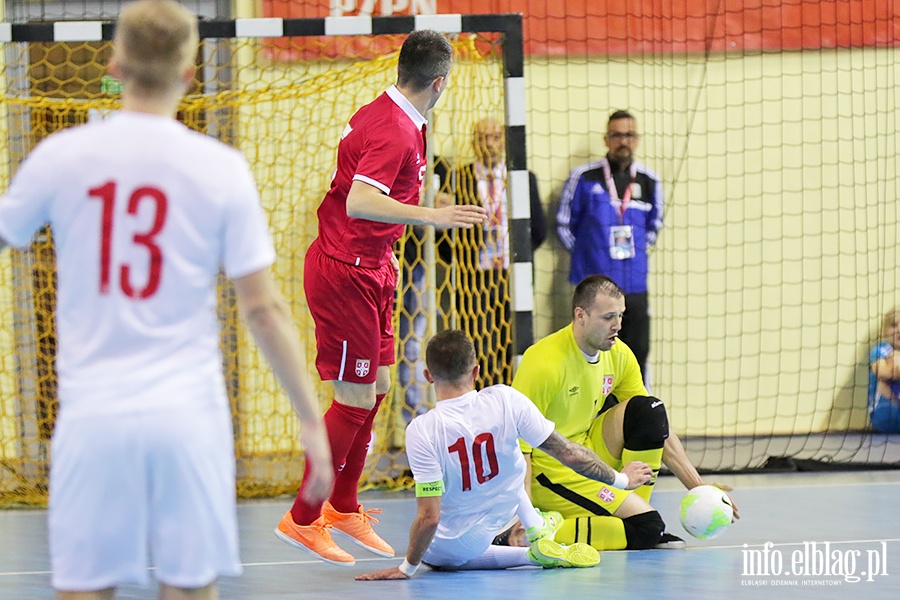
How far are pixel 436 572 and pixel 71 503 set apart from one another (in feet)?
8.66

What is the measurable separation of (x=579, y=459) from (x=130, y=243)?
2.48m

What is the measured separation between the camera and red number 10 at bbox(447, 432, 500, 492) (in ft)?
14.0

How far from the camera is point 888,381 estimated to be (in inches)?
314

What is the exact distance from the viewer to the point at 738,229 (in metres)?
8.45

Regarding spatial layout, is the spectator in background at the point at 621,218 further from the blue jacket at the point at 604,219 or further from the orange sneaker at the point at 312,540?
the orange sneaker at the point at 312,540

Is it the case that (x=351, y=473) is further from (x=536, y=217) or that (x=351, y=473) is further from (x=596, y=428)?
(x=536, y=217)

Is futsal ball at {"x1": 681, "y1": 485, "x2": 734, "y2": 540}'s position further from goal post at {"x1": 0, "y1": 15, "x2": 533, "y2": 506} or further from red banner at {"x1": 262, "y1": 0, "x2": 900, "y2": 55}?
red banner at {"x1": 262, "y1": 0, "x2": 900, "y2": 55}


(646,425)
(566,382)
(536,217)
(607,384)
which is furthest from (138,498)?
(536,217)

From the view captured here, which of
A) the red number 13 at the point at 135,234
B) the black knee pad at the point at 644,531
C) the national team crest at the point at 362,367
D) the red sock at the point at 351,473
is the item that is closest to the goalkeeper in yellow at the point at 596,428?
the black knee pad at the point at 644,531

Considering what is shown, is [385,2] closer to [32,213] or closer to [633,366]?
[633,366]

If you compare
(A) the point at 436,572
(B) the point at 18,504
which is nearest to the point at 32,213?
(A) the point at 436,572

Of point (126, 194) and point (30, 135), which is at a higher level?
point (30, 135)

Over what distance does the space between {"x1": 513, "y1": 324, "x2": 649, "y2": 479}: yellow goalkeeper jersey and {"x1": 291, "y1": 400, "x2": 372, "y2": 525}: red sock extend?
2.73ft

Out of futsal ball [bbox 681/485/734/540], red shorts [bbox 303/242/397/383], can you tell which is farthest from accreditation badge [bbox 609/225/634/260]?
→ red shorts [bbox 303/242/397/383]
